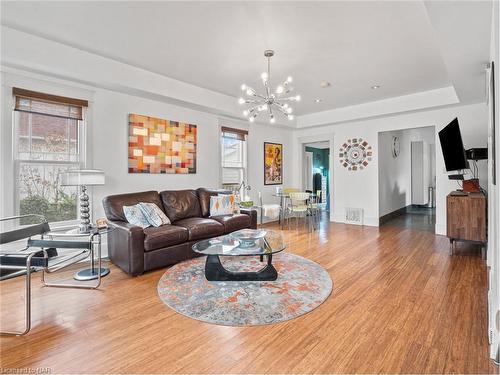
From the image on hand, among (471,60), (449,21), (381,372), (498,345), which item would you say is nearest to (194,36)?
(449,21)

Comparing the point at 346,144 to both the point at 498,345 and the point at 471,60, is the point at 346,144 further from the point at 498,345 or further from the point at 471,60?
the point at 498,345

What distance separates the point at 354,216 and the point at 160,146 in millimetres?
4811

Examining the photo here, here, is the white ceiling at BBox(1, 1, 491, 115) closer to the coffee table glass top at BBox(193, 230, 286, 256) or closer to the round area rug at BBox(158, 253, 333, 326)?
the coffee table glass top at BBox(193, 230, 286, 256)

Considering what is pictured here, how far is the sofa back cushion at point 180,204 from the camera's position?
4285 mm

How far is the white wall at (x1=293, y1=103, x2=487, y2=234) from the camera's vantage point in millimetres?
4938

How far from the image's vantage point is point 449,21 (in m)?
2.29

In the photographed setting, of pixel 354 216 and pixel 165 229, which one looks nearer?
pixel 165 229

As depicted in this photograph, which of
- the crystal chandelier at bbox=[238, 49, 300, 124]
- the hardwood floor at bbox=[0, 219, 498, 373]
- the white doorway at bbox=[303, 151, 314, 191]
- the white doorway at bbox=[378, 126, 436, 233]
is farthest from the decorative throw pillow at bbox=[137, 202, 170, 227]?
the white doorway at bbox=[303, 151, 314, 191]

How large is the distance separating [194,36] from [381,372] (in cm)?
357

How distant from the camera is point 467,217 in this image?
3875 mm

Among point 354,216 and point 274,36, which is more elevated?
point 274,36

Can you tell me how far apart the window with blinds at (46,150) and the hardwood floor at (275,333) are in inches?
39.1

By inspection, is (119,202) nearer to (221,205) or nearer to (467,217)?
(221,205)

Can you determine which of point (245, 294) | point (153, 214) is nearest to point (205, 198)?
point (153, 214)
